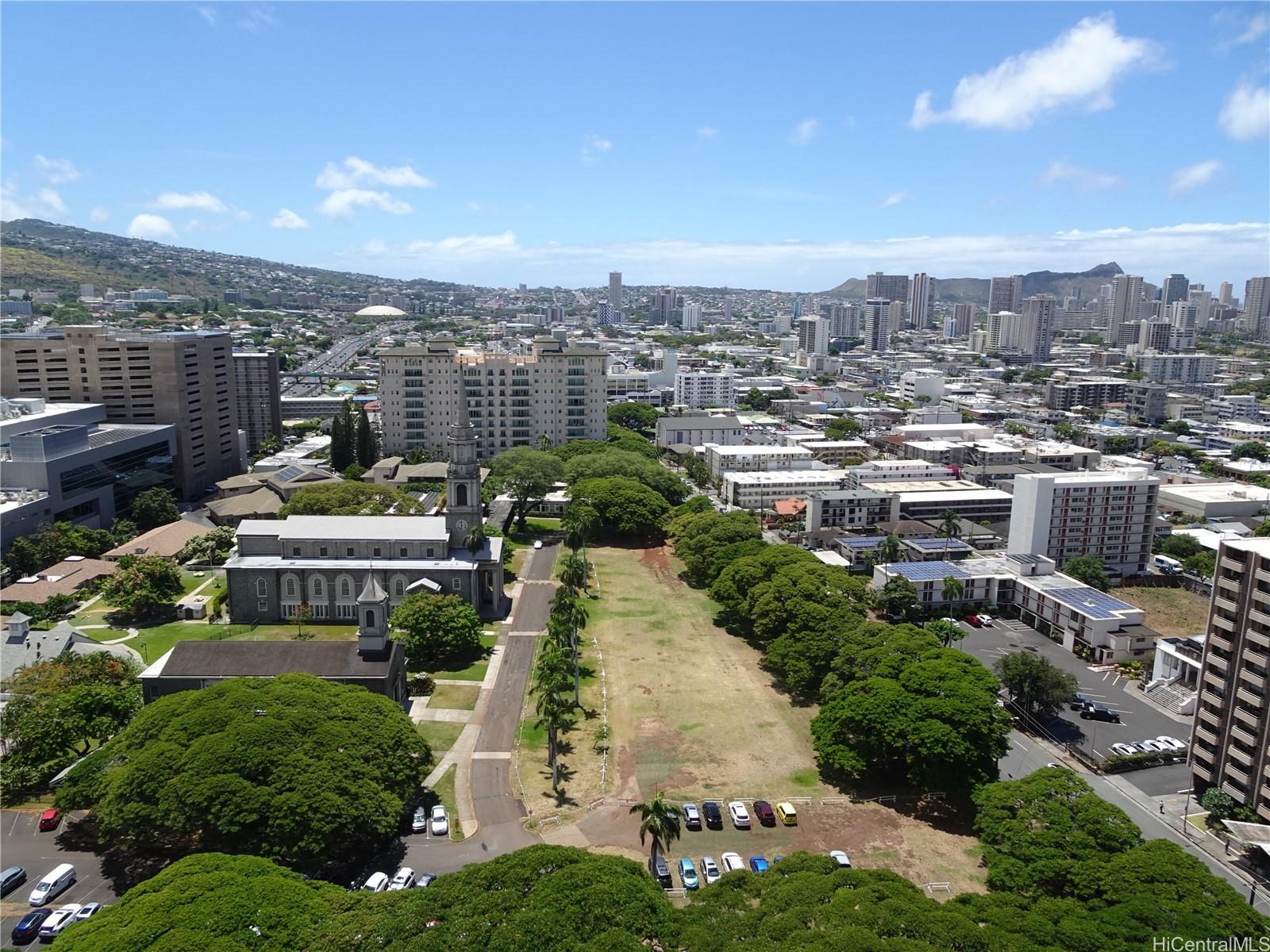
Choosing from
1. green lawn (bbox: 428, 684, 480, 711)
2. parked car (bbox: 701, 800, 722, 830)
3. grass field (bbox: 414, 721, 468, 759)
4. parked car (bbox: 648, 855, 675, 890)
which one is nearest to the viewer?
parked car (bbox: 648, 855, 675, 890)

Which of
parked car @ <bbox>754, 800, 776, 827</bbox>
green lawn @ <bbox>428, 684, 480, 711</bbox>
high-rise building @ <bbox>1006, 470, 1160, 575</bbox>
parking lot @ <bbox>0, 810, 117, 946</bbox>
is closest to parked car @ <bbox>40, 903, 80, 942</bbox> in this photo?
parking lot @ <bbox>0, 810, 117, 946</bbox>

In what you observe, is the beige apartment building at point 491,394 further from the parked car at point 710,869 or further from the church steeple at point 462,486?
the parked car at point 710,869

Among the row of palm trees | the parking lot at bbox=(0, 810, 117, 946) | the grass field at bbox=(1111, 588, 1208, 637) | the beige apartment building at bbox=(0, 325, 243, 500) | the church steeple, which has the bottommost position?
the parking lot at bbox=(0, 810, 117, 946)

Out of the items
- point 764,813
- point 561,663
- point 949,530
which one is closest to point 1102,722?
point 764,813

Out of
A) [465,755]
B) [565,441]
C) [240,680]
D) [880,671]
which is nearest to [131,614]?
[240,680]

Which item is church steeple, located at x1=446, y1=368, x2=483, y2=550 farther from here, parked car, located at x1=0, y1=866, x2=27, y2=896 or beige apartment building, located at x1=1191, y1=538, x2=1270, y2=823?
beige apartment building, located at x1=1191, y1=538, x2=1270, y2=823

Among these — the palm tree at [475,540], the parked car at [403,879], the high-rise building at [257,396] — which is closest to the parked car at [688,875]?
the parked car at [403,879]

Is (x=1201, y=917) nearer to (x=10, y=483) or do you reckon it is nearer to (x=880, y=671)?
(x=880, y=671)
